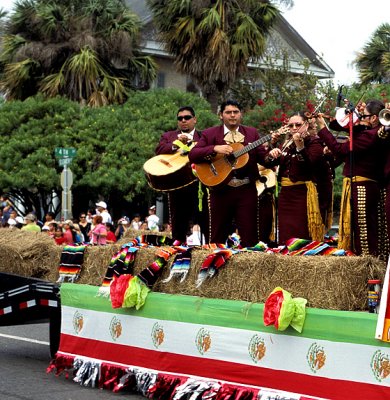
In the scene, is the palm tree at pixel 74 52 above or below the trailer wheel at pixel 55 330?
above

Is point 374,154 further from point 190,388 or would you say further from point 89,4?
point 89,4

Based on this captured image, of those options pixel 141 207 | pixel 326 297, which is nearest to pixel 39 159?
pixel 141 207

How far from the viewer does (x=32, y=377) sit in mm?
8758

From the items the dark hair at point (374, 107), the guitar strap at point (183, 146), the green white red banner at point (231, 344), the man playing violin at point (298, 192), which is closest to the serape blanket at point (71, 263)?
the green white red banner at point (231, 344)

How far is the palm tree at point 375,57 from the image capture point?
37.2m

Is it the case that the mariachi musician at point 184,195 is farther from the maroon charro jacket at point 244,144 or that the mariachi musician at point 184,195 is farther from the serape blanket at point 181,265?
the serape blanket at point 181,265

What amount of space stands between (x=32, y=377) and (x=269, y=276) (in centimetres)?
259

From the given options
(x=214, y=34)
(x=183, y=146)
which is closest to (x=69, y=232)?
(x=183, y=146)

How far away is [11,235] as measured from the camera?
34.1 feet

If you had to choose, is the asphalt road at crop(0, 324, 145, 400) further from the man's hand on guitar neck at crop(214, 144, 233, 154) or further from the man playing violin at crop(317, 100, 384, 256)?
the man's hand on guitar neck at crop(214, 144, 233, 154)

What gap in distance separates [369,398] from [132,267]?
280 cm

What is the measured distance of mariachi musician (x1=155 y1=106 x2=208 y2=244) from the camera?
10.4 metres

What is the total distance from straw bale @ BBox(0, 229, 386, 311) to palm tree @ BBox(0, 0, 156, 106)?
2317cm

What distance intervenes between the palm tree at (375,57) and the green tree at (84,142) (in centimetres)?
810
